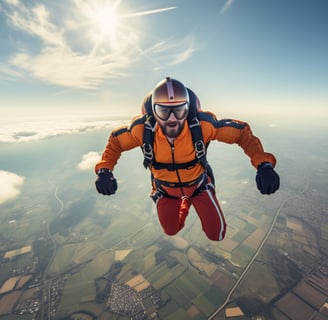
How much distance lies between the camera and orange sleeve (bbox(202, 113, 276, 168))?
319 centimetres

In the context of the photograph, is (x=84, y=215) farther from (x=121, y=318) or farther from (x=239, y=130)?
(x=239, y=130)

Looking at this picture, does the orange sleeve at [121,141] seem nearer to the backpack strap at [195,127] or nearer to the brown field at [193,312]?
the backpack strap at [195,127]

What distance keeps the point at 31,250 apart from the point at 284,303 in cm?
4286

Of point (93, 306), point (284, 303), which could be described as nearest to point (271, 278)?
point (284, 303)

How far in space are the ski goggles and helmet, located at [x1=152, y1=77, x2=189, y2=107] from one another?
46mm

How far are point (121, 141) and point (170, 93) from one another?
51.2 inches

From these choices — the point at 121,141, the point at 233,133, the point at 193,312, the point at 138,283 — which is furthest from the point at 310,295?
the point at 121,141

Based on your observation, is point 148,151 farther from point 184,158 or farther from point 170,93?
point 170,93

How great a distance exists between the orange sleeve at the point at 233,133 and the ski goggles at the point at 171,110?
1.36 ft

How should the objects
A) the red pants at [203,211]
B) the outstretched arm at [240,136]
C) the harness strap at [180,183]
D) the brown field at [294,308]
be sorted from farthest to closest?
1. the brown field at [294,308]
2. the red pants at [203,211]
3. the harness strap at [180,183]
4. the outstretched arm at [240,136]

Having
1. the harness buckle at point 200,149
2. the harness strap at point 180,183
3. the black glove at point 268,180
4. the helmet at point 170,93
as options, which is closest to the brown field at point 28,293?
the harness strap at point 180,183

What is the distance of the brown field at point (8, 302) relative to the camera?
2432 cm

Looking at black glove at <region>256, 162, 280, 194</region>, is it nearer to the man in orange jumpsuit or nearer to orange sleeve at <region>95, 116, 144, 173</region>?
the man in orange jumpsuit

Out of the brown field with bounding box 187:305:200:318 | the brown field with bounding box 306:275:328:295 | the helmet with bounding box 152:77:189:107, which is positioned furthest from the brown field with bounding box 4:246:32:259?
the helmet with bounding box 152:77:189:107
